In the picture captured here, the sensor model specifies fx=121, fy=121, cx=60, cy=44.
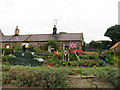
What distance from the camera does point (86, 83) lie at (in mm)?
3246

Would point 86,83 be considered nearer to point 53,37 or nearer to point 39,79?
point 39,79

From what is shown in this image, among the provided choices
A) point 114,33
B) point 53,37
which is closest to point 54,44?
point 53,37

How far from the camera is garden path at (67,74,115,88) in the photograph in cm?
306

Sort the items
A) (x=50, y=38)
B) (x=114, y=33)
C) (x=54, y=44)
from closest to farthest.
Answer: (x=54, y=44), (x=50, y=38), (x=114, y=33)

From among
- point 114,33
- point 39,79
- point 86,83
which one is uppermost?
point 114,33

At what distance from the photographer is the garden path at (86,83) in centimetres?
306

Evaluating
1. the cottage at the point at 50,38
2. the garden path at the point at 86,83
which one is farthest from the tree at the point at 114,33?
the garden path at the point at 86,83

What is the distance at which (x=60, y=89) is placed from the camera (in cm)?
291

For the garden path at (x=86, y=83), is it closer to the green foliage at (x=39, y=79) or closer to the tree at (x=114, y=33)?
the green foliage at (x=39, y=79)

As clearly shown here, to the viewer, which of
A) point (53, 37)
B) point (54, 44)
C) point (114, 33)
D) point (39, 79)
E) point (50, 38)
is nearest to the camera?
point (39, 79)

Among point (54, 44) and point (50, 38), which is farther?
point (50, 38)

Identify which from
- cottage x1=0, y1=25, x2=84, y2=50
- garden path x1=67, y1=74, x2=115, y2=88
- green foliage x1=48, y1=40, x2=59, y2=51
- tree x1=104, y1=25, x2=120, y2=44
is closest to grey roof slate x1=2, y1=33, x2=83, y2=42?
cottage x1=0, y1=25, x2=84, y2=50

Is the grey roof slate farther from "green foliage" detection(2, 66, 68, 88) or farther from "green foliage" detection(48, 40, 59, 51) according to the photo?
"green foliage" detection(2, 66, 68, 88)

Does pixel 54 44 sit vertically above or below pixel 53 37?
below
